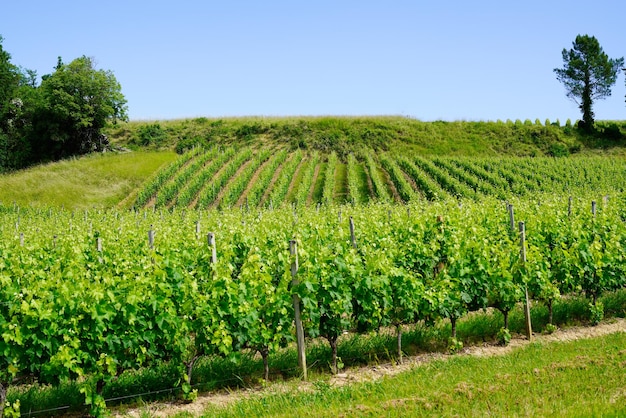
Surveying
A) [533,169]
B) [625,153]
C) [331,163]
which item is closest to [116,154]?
[331,163]

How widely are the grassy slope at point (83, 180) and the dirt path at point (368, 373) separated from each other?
1252 inches

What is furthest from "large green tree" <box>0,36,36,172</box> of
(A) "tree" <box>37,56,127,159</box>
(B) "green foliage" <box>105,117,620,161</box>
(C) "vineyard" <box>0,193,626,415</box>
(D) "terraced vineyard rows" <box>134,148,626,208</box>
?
(C) "vineyard" <box>0,193,626,415</box>

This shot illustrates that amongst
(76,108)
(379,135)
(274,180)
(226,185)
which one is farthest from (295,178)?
(76,108)

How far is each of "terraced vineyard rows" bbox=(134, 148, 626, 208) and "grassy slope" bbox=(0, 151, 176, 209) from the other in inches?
93.9

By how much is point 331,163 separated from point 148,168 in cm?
1406

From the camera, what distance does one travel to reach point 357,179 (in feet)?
128

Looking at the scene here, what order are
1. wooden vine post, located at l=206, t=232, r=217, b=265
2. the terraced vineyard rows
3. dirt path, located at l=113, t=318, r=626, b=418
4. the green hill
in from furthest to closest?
1. the green hill
2. the terraced vineyard rows
3. wooden vine post, located at l=206, t=232, r=217, b=265
4. dirt path, located at l=113, t=318, r=626, b=418

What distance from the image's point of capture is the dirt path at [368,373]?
6.97m

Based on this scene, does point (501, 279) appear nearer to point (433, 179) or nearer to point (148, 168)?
point (433, 179)

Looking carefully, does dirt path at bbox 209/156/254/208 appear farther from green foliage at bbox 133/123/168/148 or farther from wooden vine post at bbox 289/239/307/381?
wooden vine post at bbox 289/239/307/381

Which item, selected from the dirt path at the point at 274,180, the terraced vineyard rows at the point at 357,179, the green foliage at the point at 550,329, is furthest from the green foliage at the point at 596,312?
the dirt path at the point at 274,180

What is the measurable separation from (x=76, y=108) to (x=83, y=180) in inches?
407

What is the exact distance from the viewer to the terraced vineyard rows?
3378 centimetres

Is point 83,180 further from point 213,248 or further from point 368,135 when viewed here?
point 213,248
